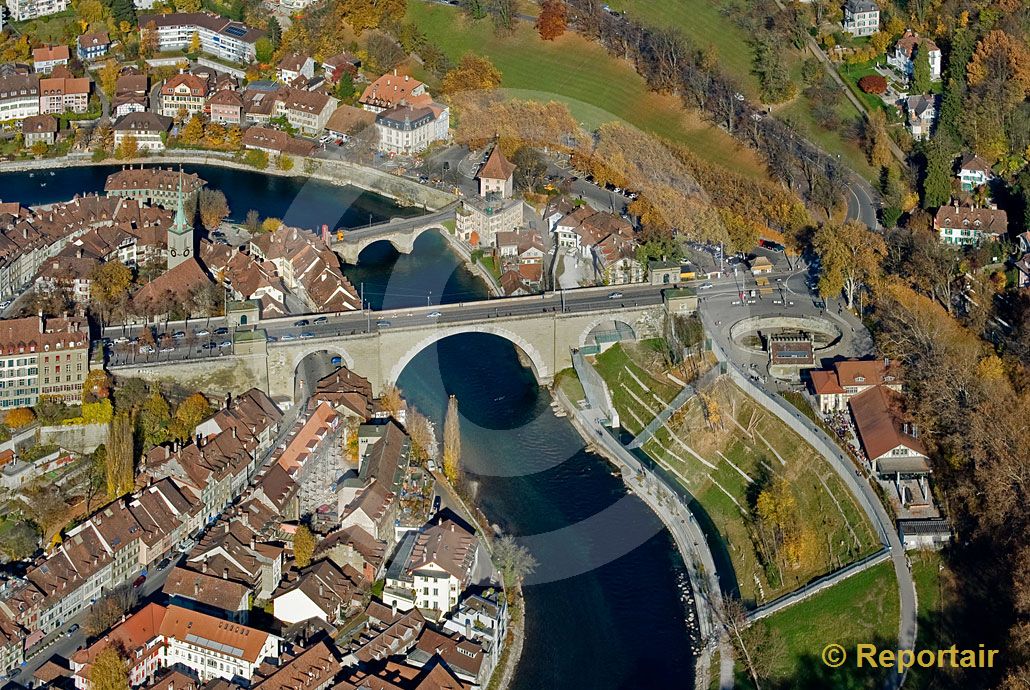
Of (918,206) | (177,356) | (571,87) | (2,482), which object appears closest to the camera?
(2,482)

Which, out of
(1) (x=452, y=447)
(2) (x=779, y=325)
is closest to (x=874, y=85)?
(2) (x=779, y=325)

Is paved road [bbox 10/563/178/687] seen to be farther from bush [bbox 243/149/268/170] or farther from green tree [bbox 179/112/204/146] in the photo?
green tree [bbox 179/112/204/146]

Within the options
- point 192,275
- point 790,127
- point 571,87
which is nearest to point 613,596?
point 192,275

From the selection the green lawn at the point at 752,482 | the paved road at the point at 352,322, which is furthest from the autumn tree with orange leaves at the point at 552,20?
the green lawn at the point at 752,482

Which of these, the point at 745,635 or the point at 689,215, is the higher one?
the point at 689,215

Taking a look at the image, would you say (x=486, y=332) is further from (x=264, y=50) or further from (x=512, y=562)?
(x=264, y=50)

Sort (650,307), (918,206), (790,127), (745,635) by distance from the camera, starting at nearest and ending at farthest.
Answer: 1. (745,635)
2. (650,307)
3. (918,206)
4. (790,127)

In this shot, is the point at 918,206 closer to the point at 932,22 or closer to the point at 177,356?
the point at 932,22
